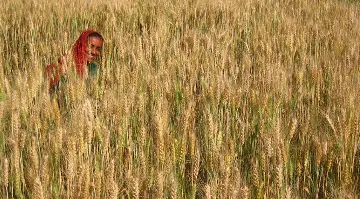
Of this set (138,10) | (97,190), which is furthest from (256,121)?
(138,10)

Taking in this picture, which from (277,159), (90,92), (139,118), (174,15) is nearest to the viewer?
A: (277,159)

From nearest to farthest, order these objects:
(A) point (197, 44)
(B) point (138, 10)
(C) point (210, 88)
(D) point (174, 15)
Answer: (C) point (210, 88) < (A) point (197, 44) < (D) point (174, 15) < (B) point (138, 10)

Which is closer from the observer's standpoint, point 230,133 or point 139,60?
point 230,133

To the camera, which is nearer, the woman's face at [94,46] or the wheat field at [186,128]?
the wheat field at [186,128]

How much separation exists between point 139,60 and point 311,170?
1108 millimetres

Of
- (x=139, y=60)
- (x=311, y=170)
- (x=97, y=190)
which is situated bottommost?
(x=311, y=170)

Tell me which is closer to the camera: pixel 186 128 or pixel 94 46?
pixel 186 128

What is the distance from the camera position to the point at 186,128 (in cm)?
133

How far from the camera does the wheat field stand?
1066mm

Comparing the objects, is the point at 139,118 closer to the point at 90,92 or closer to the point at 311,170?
the point at 90,92

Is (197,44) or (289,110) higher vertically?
(197,44)

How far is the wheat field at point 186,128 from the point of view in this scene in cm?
107

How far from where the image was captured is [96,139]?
1336 millimetres

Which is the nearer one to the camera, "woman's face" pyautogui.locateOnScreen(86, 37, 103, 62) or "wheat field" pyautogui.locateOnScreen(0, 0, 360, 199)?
"wheat field" pyautogui.locateOnScreen(0, 0, 360, 199)
